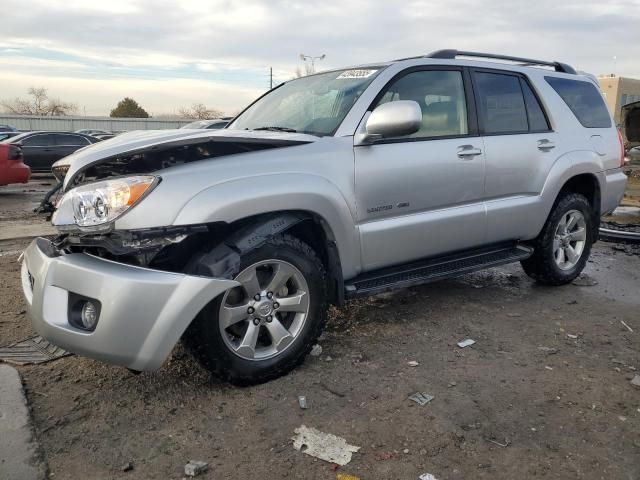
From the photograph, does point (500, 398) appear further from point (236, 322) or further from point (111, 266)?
point (111, 266)

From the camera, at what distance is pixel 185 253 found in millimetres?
2912

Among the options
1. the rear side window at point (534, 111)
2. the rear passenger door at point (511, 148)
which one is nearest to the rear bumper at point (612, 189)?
the rear passenger door at point (511, 148)

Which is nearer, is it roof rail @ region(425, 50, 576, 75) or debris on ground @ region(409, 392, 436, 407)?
debris on ground @ region(409, 392, 436, 407)

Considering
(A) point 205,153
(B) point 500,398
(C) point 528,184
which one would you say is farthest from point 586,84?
(A) point 205,153

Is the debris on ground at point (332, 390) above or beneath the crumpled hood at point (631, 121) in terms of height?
beneath

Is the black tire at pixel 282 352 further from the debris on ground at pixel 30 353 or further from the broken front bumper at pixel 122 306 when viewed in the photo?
the debris on ground at pixel 30 353

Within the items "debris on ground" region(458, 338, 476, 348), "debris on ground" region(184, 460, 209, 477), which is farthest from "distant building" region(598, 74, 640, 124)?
"debris on ground" region(184, 460, 209, 477)

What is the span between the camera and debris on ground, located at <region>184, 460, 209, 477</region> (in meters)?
2.36

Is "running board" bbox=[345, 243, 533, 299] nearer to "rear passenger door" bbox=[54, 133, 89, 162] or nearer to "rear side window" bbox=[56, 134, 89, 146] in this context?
"rear passenger door" bbox=[54, 133, 89, 162]

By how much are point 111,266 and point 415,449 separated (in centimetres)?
164

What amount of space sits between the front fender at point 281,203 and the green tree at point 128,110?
62.7 m

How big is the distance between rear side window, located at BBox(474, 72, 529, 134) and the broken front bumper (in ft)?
8.44

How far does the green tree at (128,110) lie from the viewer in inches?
2415

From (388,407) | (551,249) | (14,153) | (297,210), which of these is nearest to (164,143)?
(297,210)
